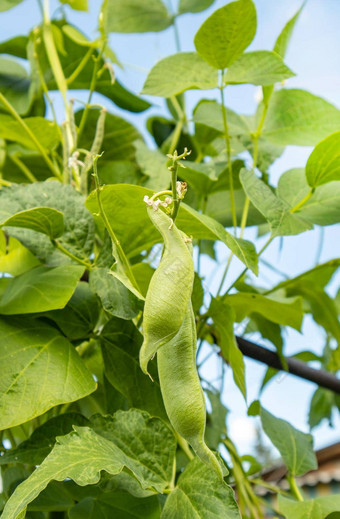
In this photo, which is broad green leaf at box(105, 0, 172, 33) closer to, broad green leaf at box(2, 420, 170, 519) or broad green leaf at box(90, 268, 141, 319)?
broad green leaf at box(90, 268, 141, 319)

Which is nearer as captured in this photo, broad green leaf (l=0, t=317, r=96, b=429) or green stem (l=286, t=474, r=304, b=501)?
broad green leaf (l=0, t=317, r=96, b=429)

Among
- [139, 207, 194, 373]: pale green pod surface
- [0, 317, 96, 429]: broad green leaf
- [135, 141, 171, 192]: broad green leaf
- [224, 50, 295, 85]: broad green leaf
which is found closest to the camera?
[139, 207, 194, 373]: pale green pod surface

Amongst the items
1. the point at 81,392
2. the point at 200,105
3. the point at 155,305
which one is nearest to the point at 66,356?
the point at 81,392

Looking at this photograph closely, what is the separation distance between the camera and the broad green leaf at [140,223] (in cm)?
36

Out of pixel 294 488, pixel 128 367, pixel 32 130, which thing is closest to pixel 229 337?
pixel 128 367

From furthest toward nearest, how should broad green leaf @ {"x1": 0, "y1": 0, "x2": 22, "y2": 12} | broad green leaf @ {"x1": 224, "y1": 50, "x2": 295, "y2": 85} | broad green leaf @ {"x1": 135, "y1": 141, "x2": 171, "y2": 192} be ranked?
1. broad green leaf @ {"x1": 0, "y1": 0, "x2": 22, "y2": 12}
2. broad green leaf @ {"x1": 135, "y1": 141, "x2": 171, "y2": 192}
3. broad green leaf @ {"x1": 224, "y1": 50, "x2": 295, "y2": 85}

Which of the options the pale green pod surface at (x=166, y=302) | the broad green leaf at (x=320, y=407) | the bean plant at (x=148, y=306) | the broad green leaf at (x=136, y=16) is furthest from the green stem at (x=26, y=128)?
the broad green leaf at (x=320, y=407)

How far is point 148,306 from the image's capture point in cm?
24

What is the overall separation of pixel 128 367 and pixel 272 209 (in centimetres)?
16

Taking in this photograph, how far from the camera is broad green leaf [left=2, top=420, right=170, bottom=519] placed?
0.28m

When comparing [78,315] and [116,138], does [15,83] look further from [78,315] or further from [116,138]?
[78,315]

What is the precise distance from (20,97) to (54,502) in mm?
495

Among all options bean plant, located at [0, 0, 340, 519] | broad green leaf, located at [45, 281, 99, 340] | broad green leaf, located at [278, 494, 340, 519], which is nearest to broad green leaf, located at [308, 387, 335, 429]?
bean plant, located at [0, 0, 340, 519]

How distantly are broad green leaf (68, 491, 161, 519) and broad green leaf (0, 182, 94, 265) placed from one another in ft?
0.56
